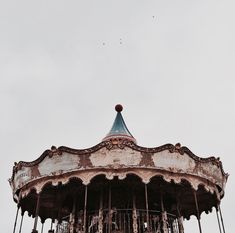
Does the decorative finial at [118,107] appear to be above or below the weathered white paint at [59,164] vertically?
above

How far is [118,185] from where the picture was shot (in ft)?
54.4

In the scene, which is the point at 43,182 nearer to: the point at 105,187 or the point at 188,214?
the point at 105,187

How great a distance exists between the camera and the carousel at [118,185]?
49.6 feet

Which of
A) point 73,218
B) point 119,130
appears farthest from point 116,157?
point 119,130

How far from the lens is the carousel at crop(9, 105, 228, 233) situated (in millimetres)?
15133

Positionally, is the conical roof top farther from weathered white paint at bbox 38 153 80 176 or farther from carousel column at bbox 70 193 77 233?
weathered white paint at bbox 38 153 80 176

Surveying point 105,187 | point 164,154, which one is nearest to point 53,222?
point 105,187

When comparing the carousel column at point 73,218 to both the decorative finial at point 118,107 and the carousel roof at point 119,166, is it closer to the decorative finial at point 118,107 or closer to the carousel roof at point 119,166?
the carousel roof at point 119,166

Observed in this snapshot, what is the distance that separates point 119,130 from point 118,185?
3.97 metres

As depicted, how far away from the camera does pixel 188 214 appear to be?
20.5 m

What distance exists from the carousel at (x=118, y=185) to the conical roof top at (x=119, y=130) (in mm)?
3227

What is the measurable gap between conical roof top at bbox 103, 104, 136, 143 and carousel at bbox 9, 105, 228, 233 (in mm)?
3227

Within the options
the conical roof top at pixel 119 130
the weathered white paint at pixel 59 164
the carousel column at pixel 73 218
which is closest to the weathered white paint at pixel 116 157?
the weathered white paint at pixel 59 164

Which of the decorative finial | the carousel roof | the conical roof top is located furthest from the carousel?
the decorative finial
